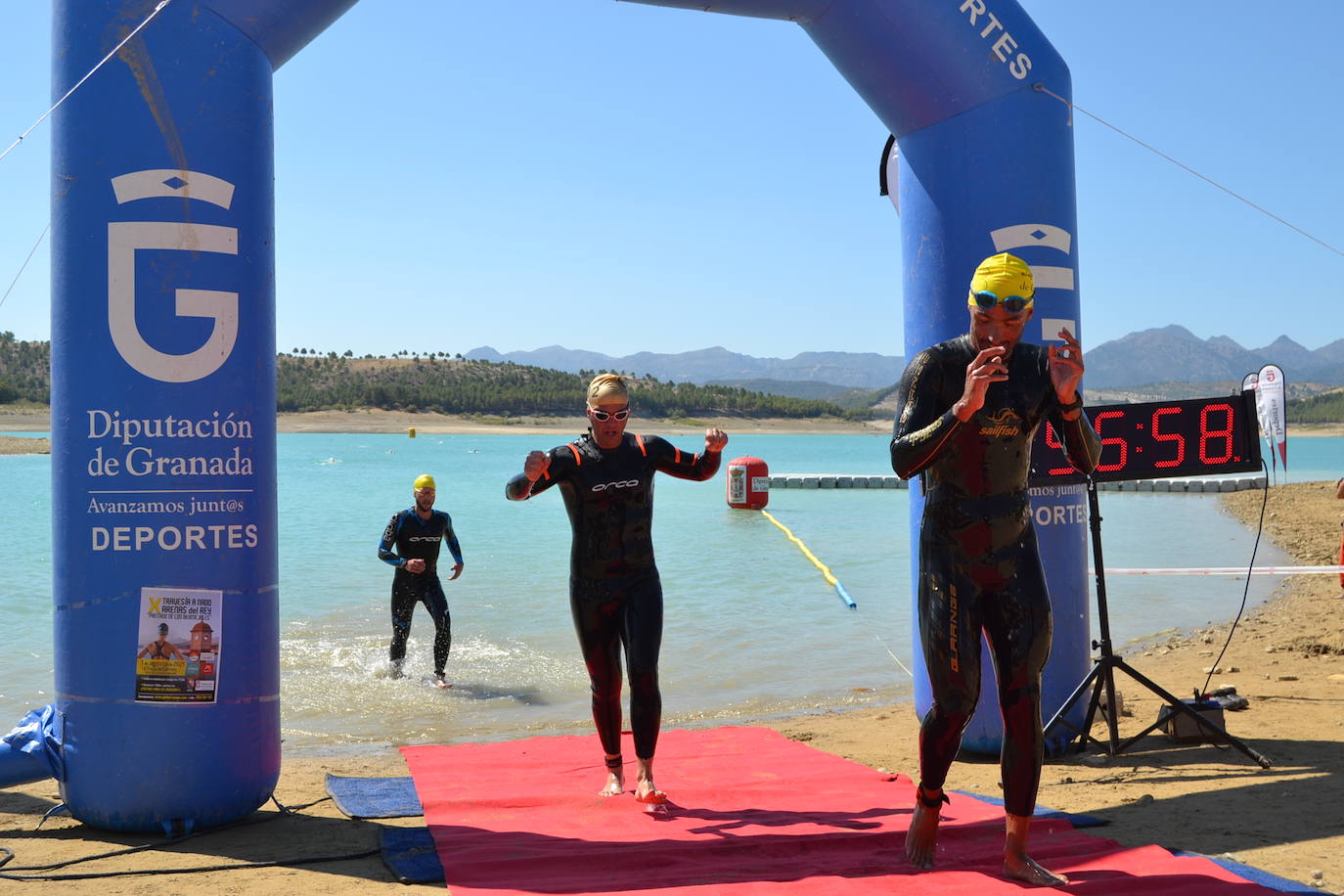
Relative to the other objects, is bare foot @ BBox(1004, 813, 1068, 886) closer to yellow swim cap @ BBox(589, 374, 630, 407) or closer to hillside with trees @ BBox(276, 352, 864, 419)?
yellow swim cap @ BBox(589, 374, 630, 407)

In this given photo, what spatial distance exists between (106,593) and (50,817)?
121 cm

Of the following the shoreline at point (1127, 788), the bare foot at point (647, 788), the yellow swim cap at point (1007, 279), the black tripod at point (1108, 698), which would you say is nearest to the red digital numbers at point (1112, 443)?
the black tripod at point (1108, 698)

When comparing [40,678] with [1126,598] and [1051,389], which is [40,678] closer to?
[1051,389]

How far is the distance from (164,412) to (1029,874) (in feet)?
12.7

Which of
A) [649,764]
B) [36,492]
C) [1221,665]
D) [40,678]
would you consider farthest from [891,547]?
[36,492]

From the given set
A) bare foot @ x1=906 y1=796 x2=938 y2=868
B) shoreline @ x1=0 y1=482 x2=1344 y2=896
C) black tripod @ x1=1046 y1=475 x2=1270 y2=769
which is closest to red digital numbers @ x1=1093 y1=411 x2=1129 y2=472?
black tripod @ x1=1046 y1=475 x2=1270 y2=769

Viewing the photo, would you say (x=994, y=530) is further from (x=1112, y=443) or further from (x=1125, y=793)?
(x=1112, y=443)

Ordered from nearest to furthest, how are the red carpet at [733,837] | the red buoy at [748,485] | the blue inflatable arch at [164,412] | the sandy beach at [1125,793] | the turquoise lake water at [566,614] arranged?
1. the red carpet at [733,837]
2. the sandy beach at [1125,793]
3. the blue inflatable arch at [164,412]
4. the turquoise lake water at [566,614]
5. the red buoy at [748,485]

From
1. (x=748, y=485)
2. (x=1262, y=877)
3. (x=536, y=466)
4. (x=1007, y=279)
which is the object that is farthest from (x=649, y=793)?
(x=748, y=485)

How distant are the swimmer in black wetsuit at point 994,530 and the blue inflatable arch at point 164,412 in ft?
9.47

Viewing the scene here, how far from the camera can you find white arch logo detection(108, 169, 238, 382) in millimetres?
4773

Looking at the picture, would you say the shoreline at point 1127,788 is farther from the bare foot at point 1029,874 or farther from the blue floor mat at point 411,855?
the bare foot at point 1029,874

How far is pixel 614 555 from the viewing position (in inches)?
211

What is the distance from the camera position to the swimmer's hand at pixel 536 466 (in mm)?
5062
